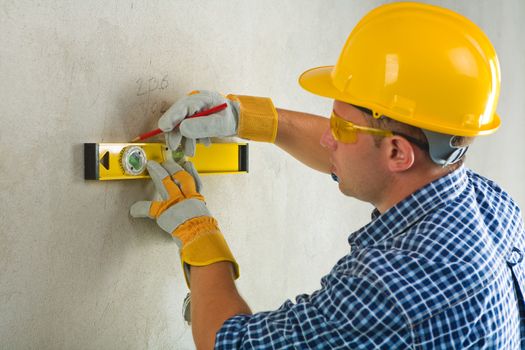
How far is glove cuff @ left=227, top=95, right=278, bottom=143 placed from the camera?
1.74 metres

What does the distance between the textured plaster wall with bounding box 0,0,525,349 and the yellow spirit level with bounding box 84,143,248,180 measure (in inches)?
1.5

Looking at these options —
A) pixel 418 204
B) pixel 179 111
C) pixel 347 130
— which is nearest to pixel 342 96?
pixel 347 130

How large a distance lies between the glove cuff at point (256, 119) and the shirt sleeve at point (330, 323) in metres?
0.61

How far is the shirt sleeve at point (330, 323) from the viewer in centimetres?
115

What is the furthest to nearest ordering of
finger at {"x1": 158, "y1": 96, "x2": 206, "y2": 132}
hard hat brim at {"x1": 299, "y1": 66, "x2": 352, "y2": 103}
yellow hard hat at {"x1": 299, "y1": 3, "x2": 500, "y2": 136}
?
finger at {"x1": 158, "y1": 96, "x2": 206, "y2": 132} < hard hat brim at {"x1": 299, "y1": 66, "x2": 352, "y2": 103} < yellow hard hat at {"x1": 299, "y1": 3, "x2": 500, "y2": 136}

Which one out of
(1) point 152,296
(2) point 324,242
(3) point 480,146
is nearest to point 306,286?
(2) point 324,242

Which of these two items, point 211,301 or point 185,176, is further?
point 185,176

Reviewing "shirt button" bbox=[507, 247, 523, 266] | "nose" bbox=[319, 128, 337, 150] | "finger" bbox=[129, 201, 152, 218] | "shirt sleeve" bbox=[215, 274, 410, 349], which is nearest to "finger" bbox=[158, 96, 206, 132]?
"finger" bbox=[129, 201, 152, 218]

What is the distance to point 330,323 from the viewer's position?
47.0 inches

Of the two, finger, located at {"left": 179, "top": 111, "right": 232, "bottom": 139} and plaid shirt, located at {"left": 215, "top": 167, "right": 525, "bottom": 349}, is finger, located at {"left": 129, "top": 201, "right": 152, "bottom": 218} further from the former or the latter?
plaid shirt, located at {"left": 215, "top": 167, "right": 525, "bottom": 349}

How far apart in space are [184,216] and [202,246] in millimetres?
101

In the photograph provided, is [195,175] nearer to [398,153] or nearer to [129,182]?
[129,182]

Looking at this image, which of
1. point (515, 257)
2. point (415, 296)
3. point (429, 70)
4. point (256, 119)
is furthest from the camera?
point (256, 119)

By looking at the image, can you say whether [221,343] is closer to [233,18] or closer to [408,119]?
[408,119]
